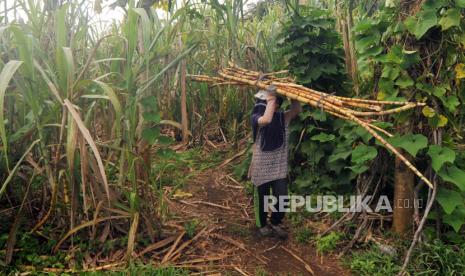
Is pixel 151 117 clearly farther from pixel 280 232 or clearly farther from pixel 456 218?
pixel 456 218

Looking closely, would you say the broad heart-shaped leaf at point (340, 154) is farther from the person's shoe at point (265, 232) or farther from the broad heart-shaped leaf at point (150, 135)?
the broad heart-shaped leaf at point (150, 135)

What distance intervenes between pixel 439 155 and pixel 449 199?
0.28 m

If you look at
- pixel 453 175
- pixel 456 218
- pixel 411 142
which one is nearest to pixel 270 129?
pixel 411 142

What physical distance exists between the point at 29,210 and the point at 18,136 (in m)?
0.52

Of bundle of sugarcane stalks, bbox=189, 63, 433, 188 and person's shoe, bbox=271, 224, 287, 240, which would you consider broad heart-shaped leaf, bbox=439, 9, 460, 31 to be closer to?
bundle of sugarcane stalks, bbox=189, 63, 433, 188

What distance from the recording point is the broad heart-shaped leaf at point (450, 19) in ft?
7.43

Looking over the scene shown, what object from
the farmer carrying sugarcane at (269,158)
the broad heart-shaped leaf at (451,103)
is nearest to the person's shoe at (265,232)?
the farmer carrying sugarcane at (269,158)

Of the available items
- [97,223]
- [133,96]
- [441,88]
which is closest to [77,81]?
[133,96]

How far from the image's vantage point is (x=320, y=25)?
3.28m

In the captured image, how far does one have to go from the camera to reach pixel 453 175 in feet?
8.09

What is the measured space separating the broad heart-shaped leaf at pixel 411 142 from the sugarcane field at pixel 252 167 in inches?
0.4

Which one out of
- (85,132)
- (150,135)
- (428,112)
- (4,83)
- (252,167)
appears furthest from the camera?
(252,167)

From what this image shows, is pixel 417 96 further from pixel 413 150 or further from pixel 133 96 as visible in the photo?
pixel 133 96

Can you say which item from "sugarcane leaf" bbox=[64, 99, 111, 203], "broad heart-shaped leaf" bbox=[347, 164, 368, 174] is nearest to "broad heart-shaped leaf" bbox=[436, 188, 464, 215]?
"broad heart-shaped leaf" bbox=[347, 164, 368, 174]
